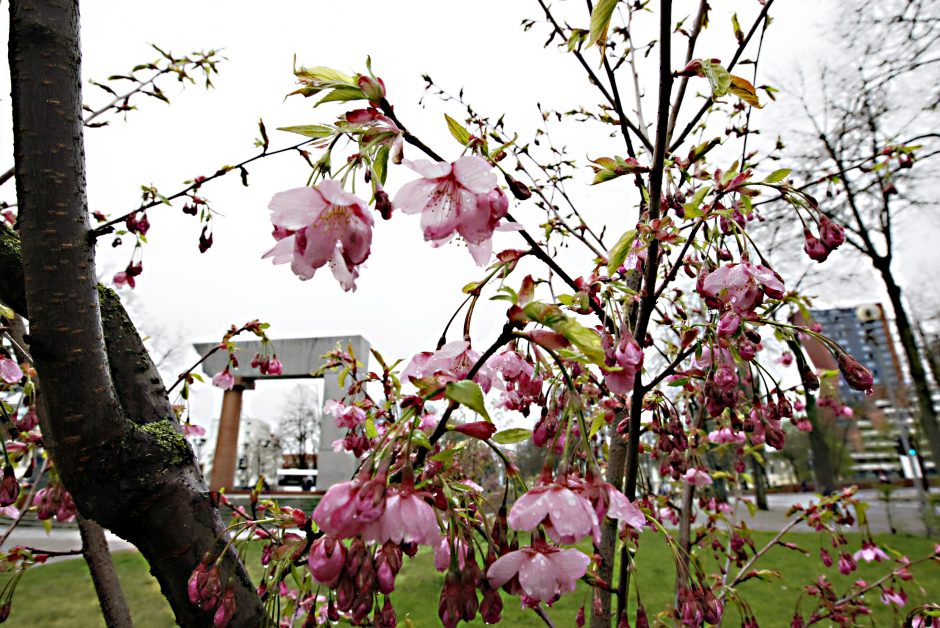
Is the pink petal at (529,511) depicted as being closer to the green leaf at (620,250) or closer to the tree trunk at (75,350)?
the green leaf at (620,250)

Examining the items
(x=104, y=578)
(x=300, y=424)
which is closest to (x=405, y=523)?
(x=104, y=578)

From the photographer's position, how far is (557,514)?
0.70 metres

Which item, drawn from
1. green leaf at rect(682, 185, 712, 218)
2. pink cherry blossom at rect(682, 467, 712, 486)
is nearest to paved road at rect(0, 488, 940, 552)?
pink cherry blossom at rect(682, 467, 712, 486)

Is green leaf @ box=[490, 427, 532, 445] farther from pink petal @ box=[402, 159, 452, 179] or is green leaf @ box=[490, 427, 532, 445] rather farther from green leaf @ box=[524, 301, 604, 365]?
pink petal @ box=[402, 159, 452, 179]

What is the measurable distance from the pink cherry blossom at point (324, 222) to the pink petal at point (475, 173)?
0.17 m

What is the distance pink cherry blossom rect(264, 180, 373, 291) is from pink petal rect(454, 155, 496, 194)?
0.17m

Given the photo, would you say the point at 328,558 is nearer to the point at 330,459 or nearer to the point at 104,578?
the point at 104,578

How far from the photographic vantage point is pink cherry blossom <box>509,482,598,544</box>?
684 millimetres

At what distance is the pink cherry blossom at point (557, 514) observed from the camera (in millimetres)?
684

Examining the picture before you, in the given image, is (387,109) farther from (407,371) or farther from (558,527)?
(558,527)

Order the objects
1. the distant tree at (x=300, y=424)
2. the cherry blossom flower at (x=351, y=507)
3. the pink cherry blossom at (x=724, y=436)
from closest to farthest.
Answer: the cherry blossom flower at (x=351, y=507) < the pink cherry blossom at (x=724, y=436) < the distant tree at (x=300, y=424)

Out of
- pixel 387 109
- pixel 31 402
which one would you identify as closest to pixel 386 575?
pixel 387 109

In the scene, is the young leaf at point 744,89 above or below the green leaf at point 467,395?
above

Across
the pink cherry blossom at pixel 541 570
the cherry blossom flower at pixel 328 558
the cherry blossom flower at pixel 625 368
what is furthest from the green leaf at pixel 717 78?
the cherry blossom flower at pixel 328 558
